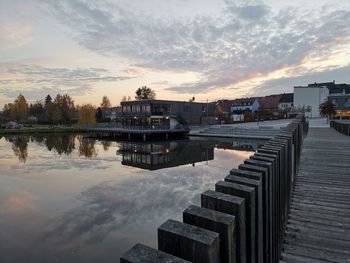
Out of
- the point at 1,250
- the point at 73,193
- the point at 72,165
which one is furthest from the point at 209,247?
the point at 72,165

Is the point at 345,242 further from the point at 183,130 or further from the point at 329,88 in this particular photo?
the point at 329,88

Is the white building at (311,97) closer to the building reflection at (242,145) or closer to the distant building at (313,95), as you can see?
the distant building at (313,95)

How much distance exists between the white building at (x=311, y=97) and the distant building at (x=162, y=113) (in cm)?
2977

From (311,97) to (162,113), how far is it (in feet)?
142

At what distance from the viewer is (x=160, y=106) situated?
55000 mm

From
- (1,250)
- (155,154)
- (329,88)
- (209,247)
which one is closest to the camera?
(209,247)

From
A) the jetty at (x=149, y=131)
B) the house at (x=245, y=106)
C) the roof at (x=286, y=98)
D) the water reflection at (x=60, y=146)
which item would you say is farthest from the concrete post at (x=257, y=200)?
the roof at (x=286, y=98)

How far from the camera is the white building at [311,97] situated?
234 feet

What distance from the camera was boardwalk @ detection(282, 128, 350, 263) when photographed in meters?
4.03

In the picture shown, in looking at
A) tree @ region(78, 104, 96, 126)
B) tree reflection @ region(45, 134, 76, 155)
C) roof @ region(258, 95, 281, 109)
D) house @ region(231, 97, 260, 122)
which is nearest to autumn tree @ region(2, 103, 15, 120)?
tree @ region(78, 104, 96, 126)

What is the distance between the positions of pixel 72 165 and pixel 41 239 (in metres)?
15.4

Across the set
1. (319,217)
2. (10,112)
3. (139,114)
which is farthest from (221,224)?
(10,112)

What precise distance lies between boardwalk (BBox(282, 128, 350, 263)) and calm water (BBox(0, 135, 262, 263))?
5.59 meters

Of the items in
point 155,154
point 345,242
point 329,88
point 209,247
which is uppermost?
point 329,88
